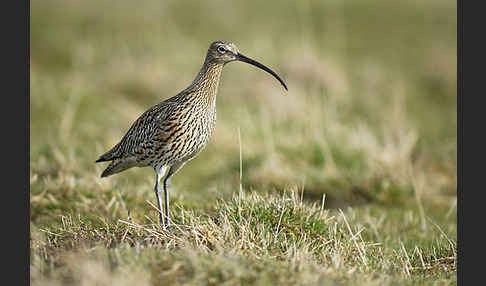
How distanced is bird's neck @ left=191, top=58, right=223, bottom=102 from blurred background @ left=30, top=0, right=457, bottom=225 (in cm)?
106

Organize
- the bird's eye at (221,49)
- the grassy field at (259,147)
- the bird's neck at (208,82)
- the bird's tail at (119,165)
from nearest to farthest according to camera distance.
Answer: the grassy field at (259,147) → the bird's neck at (208,82) → the bird's eye at (221,49) → the bird's tail at (119,165)

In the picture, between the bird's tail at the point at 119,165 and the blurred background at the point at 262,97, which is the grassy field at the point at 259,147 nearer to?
the blurred background at the point at 262,97

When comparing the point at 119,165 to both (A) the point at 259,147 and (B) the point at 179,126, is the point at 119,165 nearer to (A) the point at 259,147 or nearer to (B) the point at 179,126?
(B) the point at 179,126

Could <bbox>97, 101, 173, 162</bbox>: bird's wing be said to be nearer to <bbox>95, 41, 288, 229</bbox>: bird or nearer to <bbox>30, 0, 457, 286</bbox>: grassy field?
<bbox>95, 41, 288, 229</bbox>: bird

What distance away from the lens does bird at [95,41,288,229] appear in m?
5.39

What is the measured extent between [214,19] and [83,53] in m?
4.63

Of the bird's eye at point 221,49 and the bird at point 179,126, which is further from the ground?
the bird's eye at point 221,49

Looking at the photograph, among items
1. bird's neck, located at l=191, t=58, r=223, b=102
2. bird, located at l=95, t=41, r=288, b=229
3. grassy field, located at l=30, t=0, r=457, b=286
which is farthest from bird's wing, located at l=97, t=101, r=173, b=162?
grassy field, located at l=30, t=0, r=457, b=286

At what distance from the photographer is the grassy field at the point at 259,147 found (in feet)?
13.3

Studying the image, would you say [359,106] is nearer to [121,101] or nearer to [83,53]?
[121,101]

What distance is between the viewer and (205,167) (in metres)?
9.13

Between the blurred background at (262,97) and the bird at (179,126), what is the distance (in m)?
0.58

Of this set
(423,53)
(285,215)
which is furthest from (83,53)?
(285,215)

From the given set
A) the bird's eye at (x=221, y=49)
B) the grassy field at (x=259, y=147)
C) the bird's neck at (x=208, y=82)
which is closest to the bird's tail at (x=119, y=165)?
the grassy field at (x=259, y=147)
